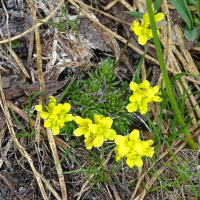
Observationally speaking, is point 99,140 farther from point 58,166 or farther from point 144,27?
point 144,27

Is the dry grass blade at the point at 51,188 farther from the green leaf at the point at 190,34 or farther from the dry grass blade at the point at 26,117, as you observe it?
the green leaf at the point at 190,34

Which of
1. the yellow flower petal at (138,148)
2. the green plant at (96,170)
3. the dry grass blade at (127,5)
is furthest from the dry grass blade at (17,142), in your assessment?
the dry grass blade at (127,5)

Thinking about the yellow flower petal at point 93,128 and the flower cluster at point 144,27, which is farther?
the flower cluster at point 144,27

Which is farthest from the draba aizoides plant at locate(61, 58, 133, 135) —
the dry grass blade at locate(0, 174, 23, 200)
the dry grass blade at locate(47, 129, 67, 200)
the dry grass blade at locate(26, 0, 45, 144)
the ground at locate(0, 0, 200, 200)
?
the dry grass blade at locate(0, 174, 23, 200)

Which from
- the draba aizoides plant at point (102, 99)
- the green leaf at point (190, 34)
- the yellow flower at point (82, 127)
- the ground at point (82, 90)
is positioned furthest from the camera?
the green leaf at point (190, 34)

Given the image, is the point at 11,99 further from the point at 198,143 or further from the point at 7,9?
the point at 198,143

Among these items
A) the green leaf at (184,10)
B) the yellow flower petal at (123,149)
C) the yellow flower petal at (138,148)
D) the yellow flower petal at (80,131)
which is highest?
the green leaf at (184,10)

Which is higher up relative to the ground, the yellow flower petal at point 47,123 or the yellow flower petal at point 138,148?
the yellow flower petal at point 47,123
